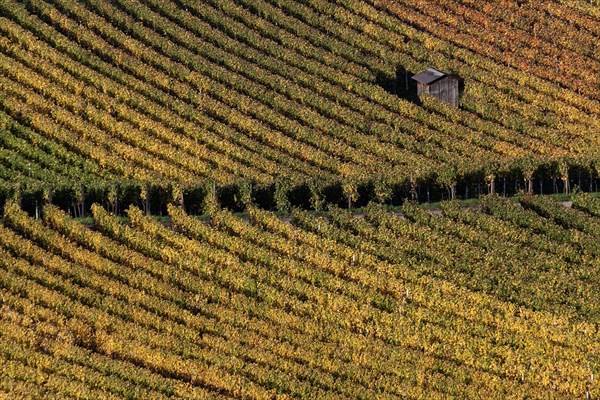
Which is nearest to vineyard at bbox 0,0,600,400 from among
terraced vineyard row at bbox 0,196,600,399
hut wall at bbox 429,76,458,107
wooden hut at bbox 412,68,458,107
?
terraced vineyard row at bbox 0,196,600,399

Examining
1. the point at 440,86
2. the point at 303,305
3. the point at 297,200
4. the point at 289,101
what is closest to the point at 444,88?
the point at 440,86

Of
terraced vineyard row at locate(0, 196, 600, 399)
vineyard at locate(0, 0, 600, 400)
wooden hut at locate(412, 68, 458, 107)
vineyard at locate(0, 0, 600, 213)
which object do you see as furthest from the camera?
wooden hut at locate(412, 68, 458, 107)

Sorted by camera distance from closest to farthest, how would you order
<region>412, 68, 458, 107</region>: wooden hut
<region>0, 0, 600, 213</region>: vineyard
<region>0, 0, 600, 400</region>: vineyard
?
1. <region>0, 0, 600, 400</region>: vineyard
2. <region>0, 0, 600, 213</region>: vineyard
3. <region>412, 68, 458, 107</region>: wooden hut

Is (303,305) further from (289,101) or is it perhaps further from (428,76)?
(428,76)

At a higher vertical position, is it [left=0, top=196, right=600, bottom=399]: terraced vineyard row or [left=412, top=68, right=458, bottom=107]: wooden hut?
[left=412, top=68, right=458, bottom=107]: wooden hut

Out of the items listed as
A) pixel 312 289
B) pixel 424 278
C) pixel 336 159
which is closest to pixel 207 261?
pixel 312 289

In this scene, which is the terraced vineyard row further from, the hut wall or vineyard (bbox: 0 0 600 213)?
the hut wall
